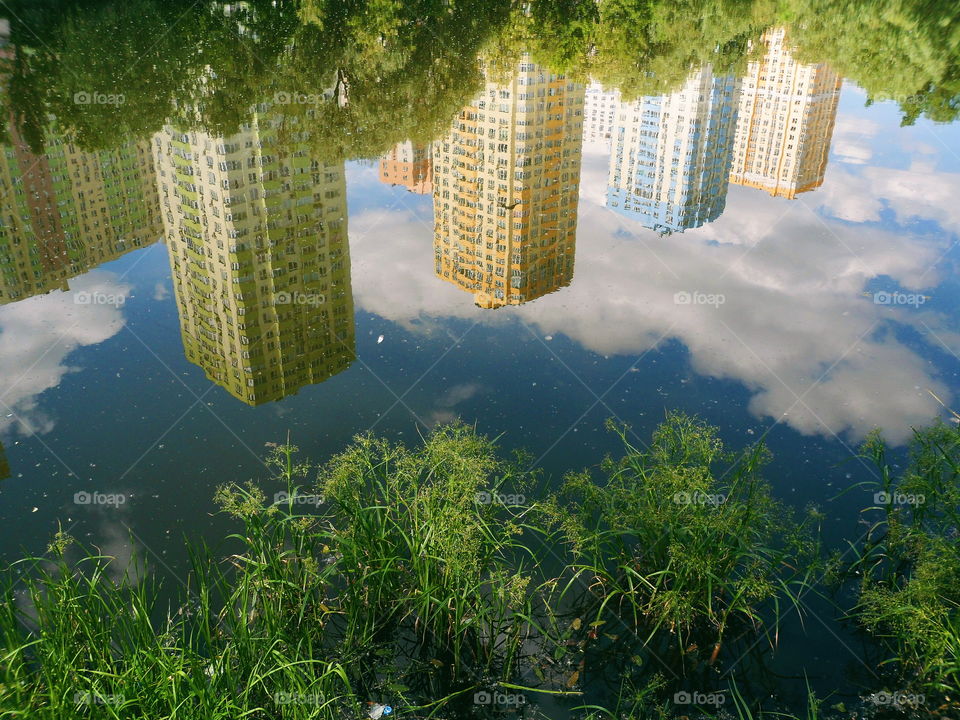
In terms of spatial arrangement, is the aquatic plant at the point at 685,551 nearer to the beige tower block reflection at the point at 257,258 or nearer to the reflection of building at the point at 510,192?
the beige tower block reflection at the point at 257,258

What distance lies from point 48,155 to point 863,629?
20125mm

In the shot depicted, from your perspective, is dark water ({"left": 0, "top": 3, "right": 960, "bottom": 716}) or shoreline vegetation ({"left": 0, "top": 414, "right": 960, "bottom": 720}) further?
dark water ({"left": 0, "top": 3, "right": 960, "bottom": 716})

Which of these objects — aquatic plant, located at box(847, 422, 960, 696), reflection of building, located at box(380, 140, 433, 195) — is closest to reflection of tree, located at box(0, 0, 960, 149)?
reflection of building, located at box(380, 140, 433, 195)

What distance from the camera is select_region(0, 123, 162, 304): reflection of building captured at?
14766 mm

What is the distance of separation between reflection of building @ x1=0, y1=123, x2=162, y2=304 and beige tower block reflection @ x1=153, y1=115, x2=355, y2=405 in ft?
2.34

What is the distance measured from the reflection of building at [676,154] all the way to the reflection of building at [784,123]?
607mm

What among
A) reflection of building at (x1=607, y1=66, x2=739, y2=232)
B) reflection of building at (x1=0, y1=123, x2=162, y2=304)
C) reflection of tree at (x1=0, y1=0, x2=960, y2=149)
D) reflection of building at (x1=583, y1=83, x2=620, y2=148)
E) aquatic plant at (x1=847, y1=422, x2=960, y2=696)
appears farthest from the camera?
reflection of building at (x1=583, y1=83, x2=620, y2=148)

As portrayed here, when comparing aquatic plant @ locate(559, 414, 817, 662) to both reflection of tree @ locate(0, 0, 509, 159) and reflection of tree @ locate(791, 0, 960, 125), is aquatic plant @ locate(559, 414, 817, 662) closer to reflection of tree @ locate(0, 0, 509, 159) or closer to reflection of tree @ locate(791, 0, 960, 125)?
reflection of tree @ locate(0, 0, 509, 159)

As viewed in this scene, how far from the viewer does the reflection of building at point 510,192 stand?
14.6 m

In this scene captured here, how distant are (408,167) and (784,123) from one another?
14.0 metres

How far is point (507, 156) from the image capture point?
63.8ft

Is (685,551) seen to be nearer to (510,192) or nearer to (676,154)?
(510,192)

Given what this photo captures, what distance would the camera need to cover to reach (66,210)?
647 inches

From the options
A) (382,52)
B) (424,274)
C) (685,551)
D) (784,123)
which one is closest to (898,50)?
(784,123)
